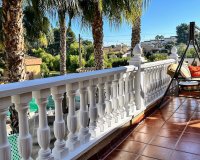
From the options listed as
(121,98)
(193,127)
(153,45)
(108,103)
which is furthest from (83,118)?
(153,45)

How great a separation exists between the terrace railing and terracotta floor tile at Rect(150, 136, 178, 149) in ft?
1.65

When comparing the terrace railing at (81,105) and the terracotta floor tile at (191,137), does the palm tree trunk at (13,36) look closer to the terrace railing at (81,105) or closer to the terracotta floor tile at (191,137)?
the terrace railing at (81,105)

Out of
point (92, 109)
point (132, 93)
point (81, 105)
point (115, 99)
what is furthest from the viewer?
point (132, 93)

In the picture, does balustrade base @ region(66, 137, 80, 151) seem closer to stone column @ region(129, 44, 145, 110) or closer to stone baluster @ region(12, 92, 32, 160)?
stone baluster @ region(12, 92, 32, 160)

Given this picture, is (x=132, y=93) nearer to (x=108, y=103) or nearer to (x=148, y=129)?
(x=148, y=129)

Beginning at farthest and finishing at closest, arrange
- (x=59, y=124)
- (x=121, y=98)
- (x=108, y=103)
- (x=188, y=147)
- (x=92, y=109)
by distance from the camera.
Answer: (x=121, y=98)
(x=108, y=103)
(x=188, y=147)
(x=92, y=109)
(x=59, y=124)

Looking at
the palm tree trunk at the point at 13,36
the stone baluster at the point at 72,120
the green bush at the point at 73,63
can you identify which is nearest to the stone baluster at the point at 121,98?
the stone baluster at the point at 72,120

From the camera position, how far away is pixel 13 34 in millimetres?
4305

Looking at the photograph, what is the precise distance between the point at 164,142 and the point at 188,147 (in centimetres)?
29

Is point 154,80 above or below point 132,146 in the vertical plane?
above

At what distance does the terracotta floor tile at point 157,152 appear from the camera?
2596 millimetres

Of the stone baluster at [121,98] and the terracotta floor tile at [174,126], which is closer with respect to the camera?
the stone baluster at [121,98]

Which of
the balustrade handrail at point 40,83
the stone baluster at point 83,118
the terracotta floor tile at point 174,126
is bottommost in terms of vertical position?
the terracotta floor tile at point 174,126

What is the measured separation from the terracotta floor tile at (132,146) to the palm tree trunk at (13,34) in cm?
268
